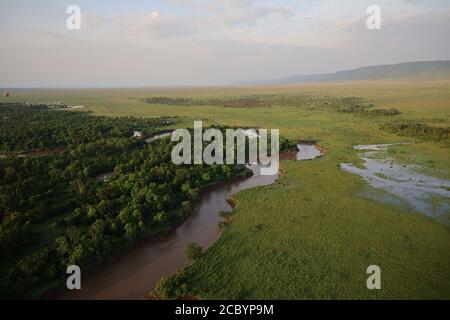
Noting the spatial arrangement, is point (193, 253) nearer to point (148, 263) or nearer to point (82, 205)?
point (148, 263)

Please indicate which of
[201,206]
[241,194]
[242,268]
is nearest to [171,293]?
[242,268]

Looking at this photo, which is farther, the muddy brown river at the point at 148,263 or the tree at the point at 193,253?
the tree at the point at 193,253

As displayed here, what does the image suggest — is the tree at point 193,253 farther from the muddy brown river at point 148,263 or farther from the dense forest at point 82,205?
the dense forest at point 82,205

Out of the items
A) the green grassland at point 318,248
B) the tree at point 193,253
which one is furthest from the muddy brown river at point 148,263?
the green grassland at point 318,248

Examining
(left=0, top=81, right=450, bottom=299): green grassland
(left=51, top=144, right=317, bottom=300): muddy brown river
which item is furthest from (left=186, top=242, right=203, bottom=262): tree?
(left=51, top=144, right=317, bottom=300): muddy brown river

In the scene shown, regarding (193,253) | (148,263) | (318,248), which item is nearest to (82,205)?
(148,263)
